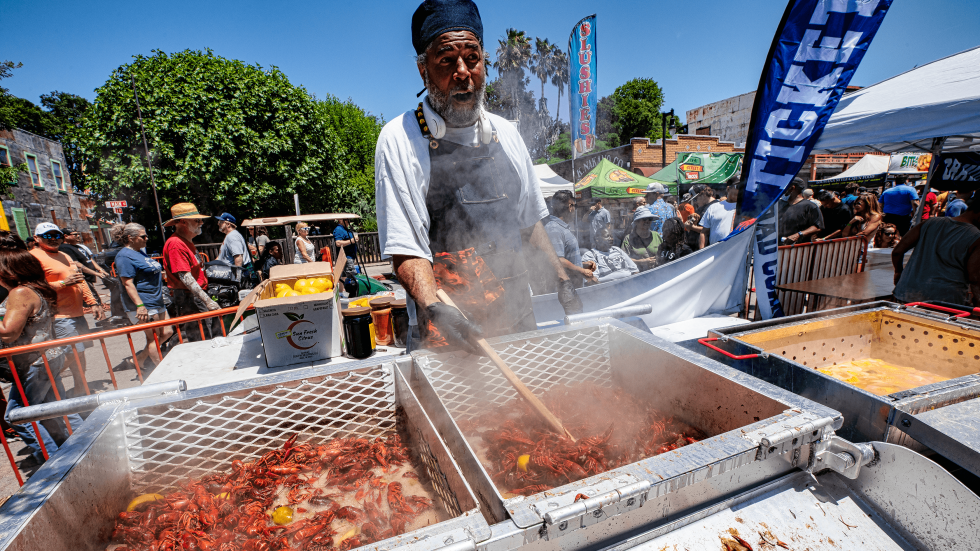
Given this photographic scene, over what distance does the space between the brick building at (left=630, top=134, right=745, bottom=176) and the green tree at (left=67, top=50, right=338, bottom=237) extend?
20.8 m

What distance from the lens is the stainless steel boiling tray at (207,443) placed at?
0.85 metres

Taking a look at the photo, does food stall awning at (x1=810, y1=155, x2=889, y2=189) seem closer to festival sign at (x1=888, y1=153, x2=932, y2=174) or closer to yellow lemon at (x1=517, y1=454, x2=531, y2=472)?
festival sign at (x1=888, y1=153, x2=932, y2=174)

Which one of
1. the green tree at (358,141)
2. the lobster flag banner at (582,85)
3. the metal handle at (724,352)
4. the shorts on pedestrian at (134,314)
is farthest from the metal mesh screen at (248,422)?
the green tree at (358,141)

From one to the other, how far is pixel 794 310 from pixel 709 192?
3.33 metres

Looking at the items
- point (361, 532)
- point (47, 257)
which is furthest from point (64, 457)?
point (47, 257)

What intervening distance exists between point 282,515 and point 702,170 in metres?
22.6

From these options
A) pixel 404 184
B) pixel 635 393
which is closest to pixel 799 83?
pixel 635 393

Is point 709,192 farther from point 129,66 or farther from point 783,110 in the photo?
point 129,66

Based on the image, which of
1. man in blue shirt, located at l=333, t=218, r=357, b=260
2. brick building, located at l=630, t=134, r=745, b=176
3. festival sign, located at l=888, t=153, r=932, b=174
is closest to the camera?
man in blue shirt, located at l=333, t=218, r=357, b=260

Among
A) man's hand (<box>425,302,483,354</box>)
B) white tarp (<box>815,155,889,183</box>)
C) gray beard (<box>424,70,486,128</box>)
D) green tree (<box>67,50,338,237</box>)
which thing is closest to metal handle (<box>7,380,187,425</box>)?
man's hand (<box>425,302,483,354</box>)

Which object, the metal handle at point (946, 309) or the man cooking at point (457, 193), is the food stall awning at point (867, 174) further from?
the man cooking at point (457, 193)

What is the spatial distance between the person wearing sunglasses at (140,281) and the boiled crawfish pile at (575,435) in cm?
576

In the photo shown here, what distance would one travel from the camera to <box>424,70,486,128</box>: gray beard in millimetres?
2061

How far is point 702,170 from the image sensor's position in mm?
19719
